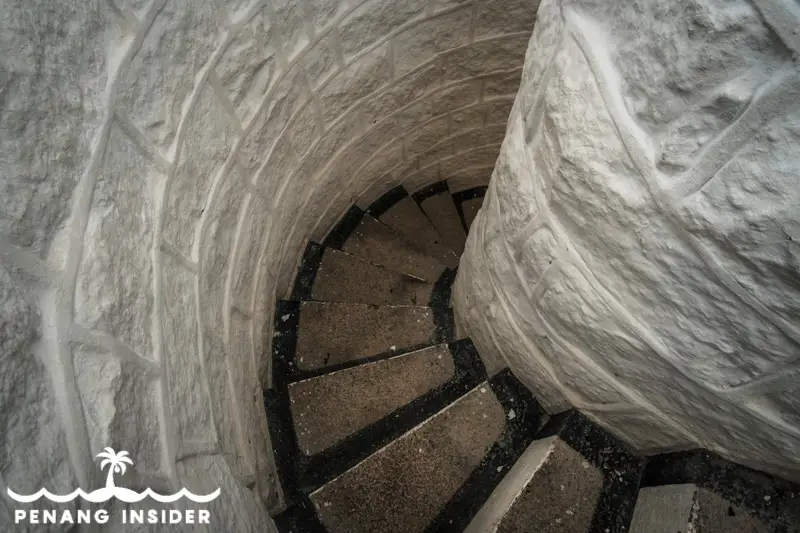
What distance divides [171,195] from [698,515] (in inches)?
59.0

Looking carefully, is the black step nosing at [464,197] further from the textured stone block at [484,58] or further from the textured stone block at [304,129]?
the textured stone block at [304,129]

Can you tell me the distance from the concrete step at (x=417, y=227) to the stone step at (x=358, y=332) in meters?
0.65

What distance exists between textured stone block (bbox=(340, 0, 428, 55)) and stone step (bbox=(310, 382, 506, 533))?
1.37m

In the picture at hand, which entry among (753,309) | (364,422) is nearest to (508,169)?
(753,309)

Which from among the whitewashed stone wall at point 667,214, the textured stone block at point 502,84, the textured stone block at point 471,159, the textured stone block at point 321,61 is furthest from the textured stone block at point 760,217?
the textured stone block at point 471,159

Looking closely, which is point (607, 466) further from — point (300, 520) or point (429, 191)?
point (429, 191)

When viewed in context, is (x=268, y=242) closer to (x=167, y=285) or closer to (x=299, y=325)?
(x=299, y=325)

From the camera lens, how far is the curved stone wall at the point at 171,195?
2.05ft

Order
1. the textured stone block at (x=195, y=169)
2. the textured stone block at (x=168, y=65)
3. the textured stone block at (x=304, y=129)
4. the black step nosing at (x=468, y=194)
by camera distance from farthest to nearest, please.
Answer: the black step nosing at (x=468, y=194), the textured stone block at (x=304, y=129), the textured stone block at (x=195, y=169), the textured stone block at (x=168, y=65)

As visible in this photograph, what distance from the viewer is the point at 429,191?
2.91 meters

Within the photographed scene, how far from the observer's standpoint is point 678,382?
3.19 feet

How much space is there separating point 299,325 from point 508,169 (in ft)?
3.93

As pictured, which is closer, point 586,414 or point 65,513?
point 65,513

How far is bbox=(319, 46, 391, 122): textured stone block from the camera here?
5.42 ft
